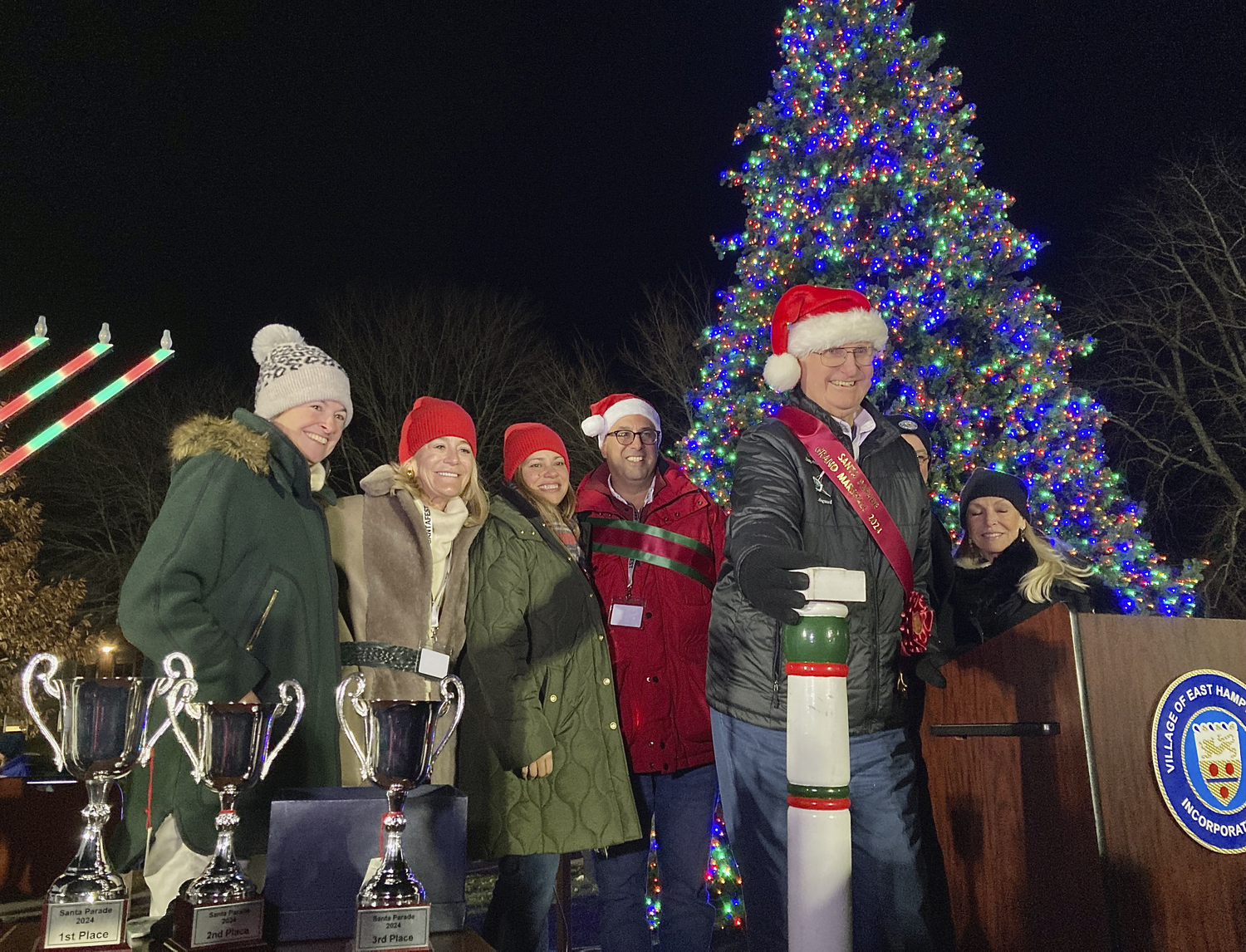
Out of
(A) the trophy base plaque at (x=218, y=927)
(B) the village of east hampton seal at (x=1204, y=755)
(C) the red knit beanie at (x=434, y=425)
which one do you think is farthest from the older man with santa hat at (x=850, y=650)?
(C) the red knit beanie at (x=434, y=425)

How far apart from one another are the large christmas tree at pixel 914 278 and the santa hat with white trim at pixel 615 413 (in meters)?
4.56

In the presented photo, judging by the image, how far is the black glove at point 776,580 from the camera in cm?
175

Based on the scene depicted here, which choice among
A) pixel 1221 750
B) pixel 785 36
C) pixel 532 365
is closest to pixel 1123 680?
pixel 1221 750


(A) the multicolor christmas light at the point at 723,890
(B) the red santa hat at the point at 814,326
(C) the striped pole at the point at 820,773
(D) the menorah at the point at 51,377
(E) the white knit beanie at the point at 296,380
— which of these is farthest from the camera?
(D) the menorah at the point at 51,377

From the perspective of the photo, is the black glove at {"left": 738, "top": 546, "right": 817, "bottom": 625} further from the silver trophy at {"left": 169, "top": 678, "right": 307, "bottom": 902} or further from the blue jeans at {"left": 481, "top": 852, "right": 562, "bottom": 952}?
the blue jeans at {"left": 481, "top": 852, "right": 562, "bottom": 952}

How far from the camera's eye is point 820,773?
1602mm

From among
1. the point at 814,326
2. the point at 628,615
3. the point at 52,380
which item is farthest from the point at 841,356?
the point at 52,380

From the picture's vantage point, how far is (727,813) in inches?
97.6

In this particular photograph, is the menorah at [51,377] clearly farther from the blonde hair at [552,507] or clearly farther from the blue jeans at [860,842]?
the blue jeans at [860,842]

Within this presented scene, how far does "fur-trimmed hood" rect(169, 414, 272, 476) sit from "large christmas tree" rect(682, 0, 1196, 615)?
620 cm

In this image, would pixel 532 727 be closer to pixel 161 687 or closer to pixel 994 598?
pixel 161 687

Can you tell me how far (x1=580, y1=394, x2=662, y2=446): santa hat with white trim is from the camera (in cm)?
414

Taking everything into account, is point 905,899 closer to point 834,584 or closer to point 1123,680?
point 1123,680

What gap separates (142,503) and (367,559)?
18.6 meters
